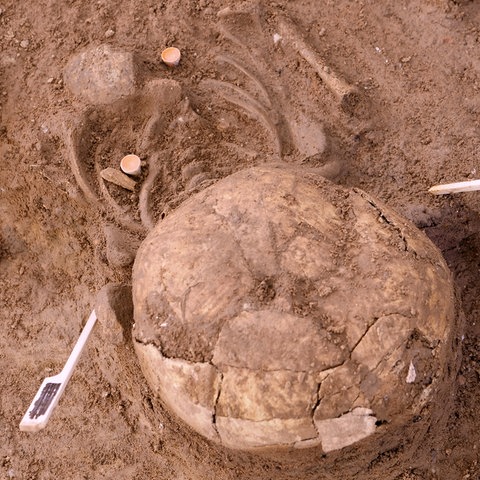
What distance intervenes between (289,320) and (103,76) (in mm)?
2058

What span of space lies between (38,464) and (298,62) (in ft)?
9.07

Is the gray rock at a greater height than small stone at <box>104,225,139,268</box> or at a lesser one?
greater

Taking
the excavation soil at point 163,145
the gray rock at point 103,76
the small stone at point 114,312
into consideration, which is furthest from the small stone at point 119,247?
the gray rock at point 103,76

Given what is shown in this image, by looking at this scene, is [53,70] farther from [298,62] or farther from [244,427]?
[244,427]

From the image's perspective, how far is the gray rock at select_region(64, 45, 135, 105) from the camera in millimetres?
3227

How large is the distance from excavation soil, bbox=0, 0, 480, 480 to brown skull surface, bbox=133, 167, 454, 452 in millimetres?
694

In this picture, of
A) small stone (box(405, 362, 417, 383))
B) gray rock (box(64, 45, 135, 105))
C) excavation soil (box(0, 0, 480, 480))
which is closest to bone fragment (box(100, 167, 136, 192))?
excavation soil (box(0, 0, 480, 480))

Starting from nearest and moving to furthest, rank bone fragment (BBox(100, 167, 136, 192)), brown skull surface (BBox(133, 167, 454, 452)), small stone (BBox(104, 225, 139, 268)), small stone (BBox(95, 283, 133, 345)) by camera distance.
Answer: brown skull surface (BBox(133, 167, 454, 452)) < small stone (BBox(95, 283, 133, 345)) < small stone (BBox(104, 225, 139, 268)) < bone fragment (BBox(100, 167, 136, 192))

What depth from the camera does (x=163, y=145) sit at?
10.6 ft

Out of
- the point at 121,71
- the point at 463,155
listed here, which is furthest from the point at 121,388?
the point at 463,155

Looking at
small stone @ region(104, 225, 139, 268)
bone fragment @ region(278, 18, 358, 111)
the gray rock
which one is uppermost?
the gray rock

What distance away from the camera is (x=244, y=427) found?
195 cm

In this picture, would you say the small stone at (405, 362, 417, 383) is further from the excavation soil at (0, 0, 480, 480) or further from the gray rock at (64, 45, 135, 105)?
the gray rock at (64, 45, 135, 105)

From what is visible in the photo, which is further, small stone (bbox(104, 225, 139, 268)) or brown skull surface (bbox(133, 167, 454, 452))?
small stone (bbox(104, 225, 139, 268))
